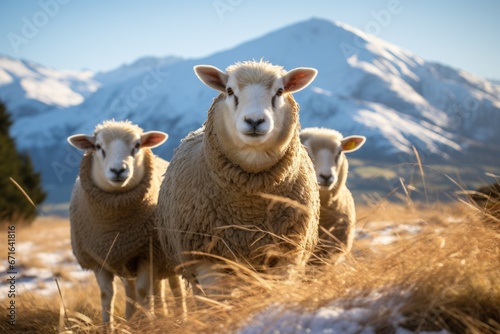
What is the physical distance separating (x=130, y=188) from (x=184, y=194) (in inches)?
66.2

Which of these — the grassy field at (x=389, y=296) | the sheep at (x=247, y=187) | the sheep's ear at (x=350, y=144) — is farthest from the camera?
the sheep's ear at (x=350, y=144)

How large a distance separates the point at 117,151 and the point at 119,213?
26.7 inches

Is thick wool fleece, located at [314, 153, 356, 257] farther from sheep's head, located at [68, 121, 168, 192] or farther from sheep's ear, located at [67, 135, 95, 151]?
sheep's ear, located at [67, 135, 95, 151]

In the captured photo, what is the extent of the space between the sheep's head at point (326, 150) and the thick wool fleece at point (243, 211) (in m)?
1.20

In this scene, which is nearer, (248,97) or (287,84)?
(248,97)

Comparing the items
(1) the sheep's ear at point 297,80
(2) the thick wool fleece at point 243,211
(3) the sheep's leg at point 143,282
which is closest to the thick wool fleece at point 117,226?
(3) the sheep's leg at point 143,282

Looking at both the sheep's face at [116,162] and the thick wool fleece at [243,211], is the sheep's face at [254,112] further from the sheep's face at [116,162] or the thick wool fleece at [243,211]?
the sheep's face at [116,162]

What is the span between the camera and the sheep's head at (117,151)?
18.1 ft

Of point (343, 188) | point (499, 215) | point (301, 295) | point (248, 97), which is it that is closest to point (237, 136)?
point (248, 97)

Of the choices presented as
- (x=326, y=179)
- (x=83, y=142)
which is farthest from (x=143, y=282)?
(x=326, y=179)

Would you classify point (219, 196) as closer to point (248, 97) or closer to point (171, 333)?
point (248, 97)

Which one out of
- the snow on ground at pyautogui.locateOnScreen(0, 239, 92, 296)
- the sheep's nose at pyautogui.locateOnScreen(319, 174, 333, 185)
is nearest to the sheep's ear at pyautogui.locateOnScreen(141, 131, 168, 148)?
the sheep's nose at pyautogui.locateOnScreen(319, 174, 333, 185)

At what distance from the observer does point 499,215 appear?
11.5 feet

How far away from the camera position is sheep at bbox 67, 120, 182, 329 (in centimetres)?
552
